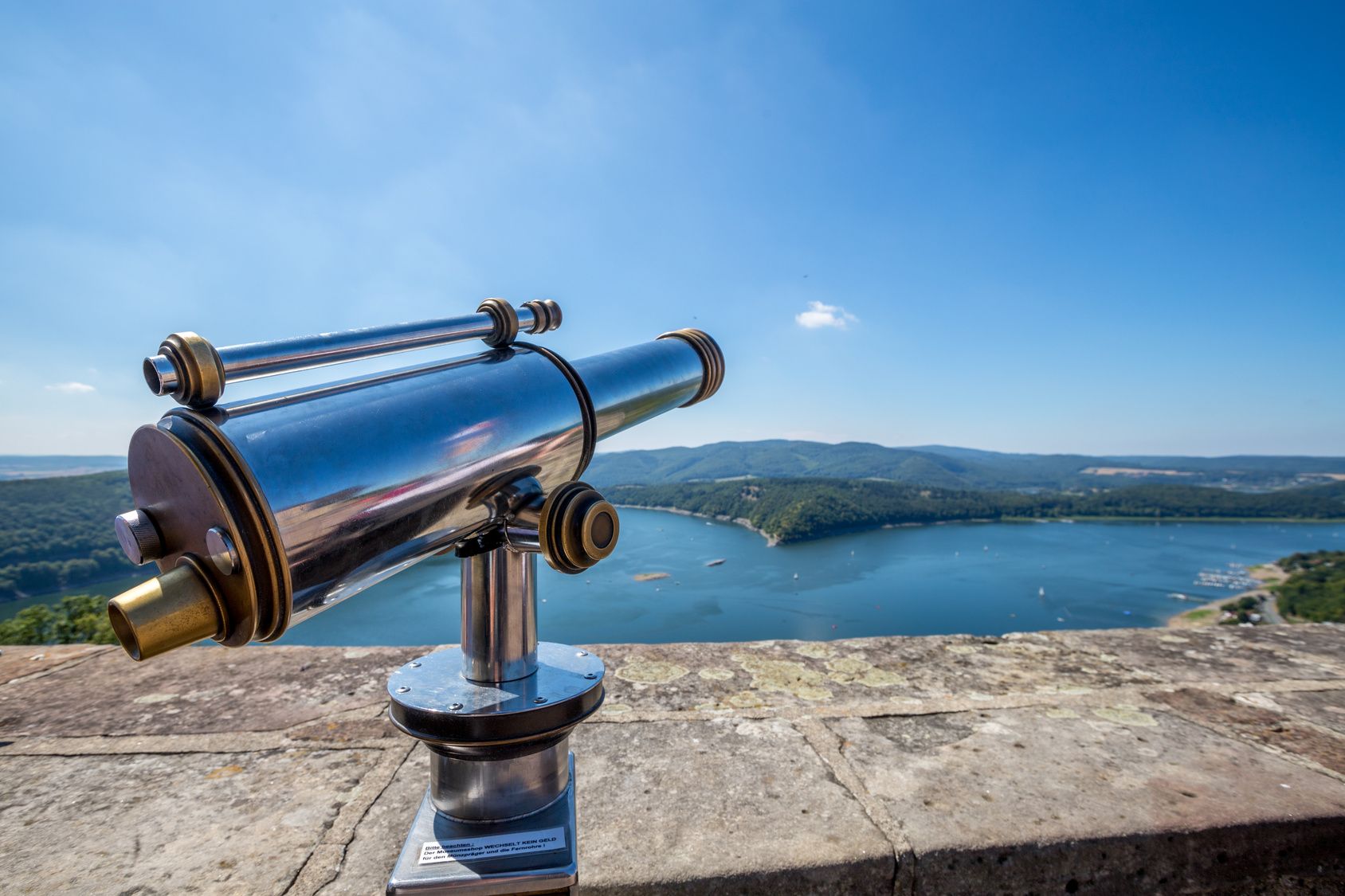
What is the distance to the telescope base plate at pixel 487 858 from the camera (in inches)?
28.6

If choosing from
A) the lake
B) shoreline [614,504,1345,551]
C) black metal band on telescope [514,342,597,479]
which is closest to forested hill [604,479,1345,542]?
shoreline [614,504,1345,551]

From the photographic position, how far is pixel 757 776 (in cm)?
135

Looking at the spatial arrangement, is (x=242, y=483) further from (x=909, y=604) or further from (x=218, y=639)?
(x=909, y=604)

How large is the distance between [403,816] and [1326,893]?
164cm

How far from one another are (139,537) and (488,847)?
1.57ft

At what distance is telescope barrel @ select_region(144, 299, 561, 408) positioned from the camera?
64 cm

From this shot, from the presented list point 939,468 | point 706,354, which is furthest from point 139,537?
point 939,468

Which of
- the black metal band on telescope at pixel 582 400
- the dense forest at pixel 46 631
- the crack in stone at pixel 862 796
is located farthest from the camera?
the dense forest at pixel 46 631

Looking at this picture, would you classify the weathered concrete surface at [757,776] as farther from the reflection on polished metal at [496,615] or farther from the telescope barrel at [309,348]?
the telescope barrel at [309,348]

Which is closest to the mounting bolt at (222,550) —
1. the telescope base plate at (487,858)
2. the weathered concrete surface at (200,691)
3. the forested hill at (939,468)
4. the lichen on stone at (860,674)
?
the telescope base plate at (487,858)

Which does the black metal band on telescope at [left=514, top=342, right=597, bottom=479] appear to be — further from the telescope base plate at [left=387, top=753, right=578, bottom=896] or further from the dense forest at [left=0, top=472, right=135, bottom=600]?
the dense forest at [left=0, top=472, right=135, bottom=600]

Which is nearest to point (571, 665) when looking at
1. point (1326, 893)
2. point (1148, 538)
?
point (1326, 893)

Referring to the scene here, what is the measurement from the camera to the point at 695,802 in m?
1.25

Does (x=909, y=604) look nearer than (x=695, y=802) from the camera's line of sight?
No
